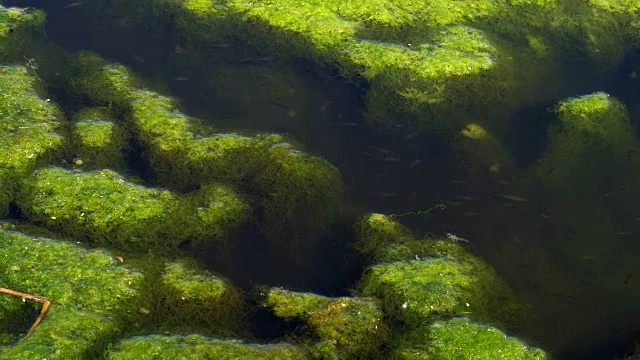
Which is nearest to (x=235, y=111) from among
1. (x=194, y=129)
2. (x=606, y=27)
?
(x=194, y=129)

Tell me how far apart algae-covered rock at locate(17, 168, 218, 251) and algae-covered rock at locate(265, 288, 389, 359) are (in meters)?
0.90

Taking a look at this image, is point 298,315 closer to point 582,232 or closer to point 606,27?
point 582,232

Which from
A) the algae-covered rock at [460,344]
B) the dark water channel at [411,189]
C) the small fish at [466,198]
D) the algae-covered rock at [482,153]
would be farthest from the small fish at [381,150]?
the algae-covered rock at [460,344]

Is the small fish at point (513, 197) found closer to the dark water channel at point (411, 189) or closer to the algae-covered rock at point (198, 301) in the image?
the dark water channel at point (411, 189)

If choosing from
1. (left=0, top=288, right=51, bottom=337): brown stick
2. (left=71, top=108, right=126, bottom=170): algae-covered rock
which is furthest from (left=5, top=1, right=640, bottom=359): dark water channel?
(left=0, top=288, right=51, bottom=337): brown stick

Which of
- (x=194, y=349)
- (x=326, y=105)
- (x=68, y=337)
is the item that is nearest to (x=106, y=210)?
(x=68, y=337)

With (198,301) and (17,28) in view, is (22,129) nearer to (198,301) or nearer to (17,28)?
(17,28)

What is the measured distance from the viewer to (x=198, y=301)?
3951 mm

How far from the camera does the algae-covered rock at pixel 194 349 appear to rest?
3488 millimetres

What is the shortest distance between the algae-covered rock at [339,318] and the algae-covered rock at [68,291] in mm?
865

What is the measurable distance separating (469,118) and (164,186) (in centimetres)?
253

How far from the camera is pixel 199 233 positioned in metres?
4.47

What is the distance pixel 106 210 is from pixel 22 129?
1.08 m

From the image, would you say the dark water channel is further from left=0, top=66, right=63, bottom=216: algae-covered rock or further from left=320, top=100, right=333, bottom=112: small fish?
left=0, top=66, right=63, bottom=216: algae-covered rock
